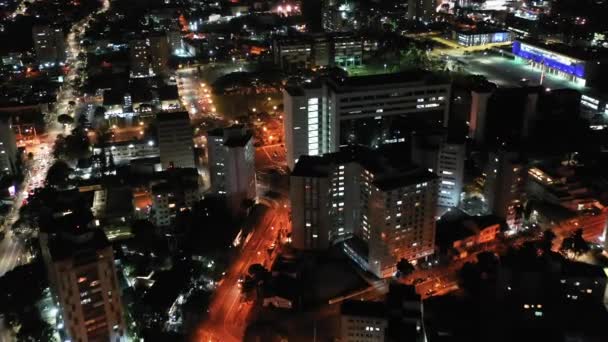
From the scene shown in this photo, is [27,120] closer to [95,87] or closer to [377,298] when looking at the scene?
[95,87]

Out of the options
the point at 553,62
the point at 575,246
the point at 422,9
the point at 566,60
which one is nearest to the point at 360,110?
the point at 575,246

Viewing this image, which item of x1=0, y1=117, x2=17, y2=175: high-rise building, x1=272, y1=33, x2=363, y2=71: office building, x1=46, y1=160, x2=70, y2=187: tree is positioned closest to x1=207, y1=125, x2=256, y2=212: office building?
x1=46, y1=160, x2=70, y2=187: tree

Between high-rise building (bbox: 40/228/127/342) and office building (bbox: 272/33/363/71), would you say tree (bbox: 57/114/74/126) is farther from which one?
high-rise building (bbox: 40/228/127/342)

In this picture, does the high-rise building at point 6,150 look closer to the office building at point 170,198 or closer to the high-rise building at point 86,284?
the office building at point 170,198

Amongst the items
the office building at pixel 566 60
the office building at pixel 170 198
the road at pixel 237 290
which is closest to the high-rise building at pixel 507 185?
the road at pixel 237 290

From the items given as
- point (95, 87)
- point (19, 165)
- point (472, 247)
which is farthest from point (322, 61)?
point (472, 247)

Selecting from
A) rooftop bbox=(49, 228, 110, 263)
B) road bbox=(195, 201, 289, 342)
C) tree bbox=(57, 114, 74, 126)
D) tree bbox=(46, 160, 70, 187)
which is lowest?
road bbox=(195, 201, 289, 342)
